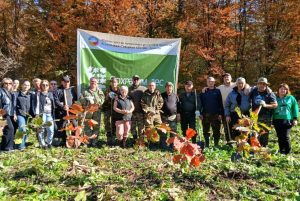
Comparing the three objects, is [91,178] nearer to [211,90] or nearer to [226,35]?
[211,90]

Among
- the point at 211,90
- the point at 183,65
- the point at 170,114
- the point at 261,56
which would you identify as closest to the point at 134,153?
the point at 170,114

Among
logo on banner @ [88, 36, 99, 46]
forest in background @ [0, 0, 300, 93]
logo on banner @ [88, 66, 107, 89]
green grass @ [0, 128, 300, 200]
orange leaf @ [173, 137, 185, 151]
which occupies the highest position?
forest in background @ [0, 0, 300, 93]

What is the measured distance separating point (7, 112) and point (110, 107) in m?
2.57

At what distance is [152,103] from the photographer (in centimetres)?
946

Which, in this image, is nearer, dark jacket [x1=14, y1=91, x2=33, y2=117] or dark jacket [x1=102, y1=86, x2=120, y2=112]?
dark jacket [x1=14, y1=91, x2=33, y2=117]

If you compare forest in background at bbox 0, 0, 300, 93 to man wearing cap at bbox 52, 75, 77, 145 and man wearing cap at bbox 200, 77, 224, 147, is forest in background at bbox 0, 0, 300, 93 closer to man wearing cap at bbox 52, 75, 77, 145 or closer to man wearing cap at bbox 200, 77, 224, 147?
man wearing cap at bbox 52, 75, 77, 145

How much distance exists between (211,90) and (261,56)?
47.0ft

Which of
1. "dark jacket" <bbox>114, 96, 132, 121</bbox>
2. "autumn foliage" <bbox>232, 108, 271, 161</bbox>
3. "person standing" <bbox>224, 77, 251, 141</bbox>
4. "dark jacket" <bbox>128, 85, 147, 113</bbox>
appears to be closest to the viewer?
"autumn foliage" <bbox>232, 108, 271, 161</bbox>

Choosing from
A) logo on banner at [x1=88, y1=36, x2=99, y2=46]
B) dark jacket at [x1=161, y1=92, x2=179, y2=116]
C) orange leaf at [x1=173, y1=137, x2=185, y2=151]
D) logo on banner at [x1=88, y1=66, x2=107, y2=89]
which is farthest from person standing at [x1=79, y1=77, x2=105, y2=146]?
orange leaf at [x1=173, y1=137, x2=185, y2=151]

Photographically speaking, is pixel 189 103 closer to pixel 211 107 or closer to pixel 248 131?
pixel 211 107

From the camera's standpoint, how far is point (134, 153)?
26.6 ft

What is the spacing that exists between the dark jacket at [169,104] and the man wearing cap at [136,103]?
58 cm

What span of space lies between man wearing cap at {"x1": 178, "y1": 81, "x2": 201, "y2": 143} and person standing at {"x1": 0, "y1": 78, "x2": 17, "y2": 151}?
419cm

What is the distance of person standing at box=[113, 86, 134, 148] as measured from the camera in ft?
31.1
